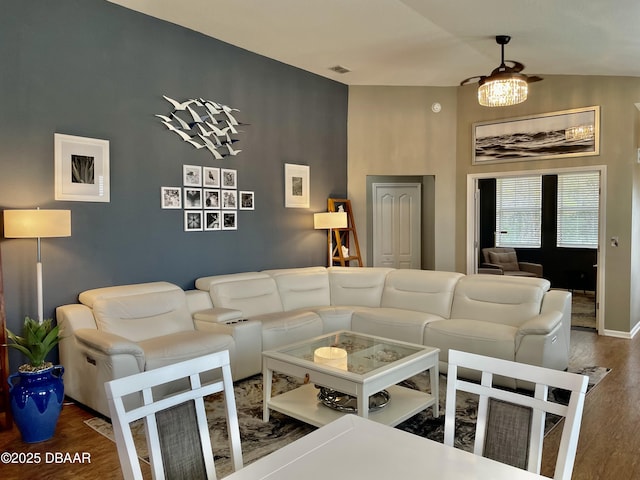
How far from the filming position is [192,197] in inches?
188

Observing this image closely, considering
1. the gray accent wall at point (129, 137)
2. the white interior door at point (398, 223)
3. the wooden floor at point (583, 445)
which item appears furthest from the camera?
the white interior door at point (398, 223)

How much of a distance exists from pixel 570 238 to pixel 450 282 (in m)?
5.08

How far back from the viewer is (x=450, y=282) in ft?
15.9

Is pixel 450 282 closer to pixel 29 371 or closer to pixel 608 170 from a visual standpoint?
pixel 608 170

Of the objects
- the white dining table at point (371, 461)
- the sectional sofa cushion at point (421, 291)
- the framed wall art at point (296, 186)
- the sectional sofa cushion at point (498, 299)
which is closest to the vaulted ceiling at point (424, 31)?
the framed wall art at point (296, 186)

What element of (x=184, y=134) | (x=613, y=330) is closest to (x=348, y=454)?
(x=184, y=134)

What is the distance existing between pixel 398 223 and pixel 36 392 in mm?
5517

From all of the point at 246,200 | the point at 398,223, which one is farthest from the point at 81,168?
the point at 398,223

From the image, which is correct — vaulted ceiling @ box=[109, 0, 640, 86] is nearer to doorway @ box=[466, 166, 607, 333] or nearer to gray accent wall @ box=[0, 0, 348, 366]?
gray accent wall @ box=[0, 0, 348, 366]

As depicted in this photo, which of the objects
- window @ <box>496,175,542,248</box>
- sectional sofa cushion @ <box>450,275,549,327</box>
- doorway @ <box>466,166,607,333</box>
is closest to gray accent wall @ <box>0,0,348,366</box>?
sectional sofa cushion @ <box>450,275,549,327</box>

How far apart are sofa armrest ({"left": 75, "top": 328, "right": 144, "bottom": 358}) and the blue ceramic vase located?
1.05ft

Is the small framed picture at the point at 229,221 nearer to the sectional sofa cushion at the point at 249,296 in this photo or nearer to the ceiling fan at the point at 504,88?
the sectional sofa cushion at the point at 249,296

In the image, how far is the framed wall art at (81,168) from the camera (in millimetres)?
3779

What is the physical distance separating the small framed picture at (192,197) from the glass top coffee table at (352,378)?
6.81ft
